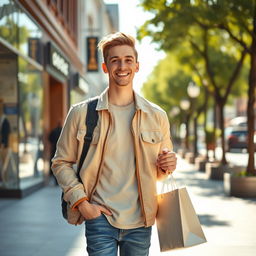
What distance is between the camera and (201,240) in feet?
10.0

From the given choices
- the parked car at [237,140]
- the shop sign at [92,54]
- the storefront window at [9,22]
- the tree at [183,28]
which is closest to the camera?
the storefront window at [9,22]

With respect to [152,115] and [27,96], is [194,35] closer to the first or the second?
[27,96]

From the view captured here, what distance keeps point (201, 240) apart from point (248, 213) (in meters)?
6.81

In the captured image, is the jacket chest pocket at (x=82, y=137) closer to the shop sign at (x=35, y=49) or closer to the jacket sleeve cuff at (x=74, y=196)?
the jacket sleeve cuff at (x=74, y=196)

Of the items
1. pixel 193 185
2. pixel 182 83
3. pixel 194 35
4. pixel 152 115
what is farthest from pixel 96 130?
pixel 182 83

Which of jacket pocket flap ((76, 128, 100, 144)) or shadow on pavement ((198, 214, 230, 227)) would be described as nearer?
jacket pocket flap ((76, 128, 100, 144))

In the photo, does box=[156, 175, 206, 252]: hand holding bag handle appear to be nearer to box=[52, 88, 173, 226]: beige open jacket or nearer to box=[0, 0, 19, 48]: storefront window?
box=[52, 88, 173, 226]: beige open jacket

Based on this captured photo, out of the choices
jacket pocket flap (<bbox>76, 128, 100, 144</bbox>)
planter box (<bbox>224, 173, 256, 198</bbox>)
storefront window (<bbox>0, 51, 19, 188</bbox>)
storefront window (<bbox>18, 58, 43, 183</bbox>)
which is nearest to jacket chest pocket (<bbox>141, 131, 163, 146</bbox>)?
jacket pocket flap (<bbox>76, 128, 100, 144</bbox>)

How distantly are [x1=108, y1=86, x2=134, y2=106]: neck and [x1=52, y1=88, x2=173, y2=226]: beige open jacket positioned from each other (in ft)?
0.16

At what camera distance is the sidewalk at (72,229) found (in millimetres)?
6602

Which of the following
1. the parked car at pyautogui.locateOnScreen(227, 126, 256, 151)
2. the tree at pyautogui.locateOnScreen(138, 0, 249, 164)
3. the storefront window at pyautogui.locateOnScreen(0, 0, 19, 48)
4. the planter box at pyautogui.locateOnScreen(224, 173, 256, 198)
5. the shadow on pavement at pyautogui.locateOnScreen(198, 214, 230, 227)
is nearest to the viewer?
the shadow on pavement at pyautogui.locateOnScreen(198, 214, 230, 227)

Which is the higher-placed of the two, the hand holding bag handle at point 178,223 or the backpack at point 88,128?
the backpack at point 88,128

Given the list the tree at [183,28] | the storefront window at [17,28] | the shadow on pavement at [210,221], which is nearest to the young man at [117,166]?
the shadow on pavement at [210,221]

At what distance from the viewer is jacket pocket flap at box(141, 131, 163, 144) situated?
317cm
